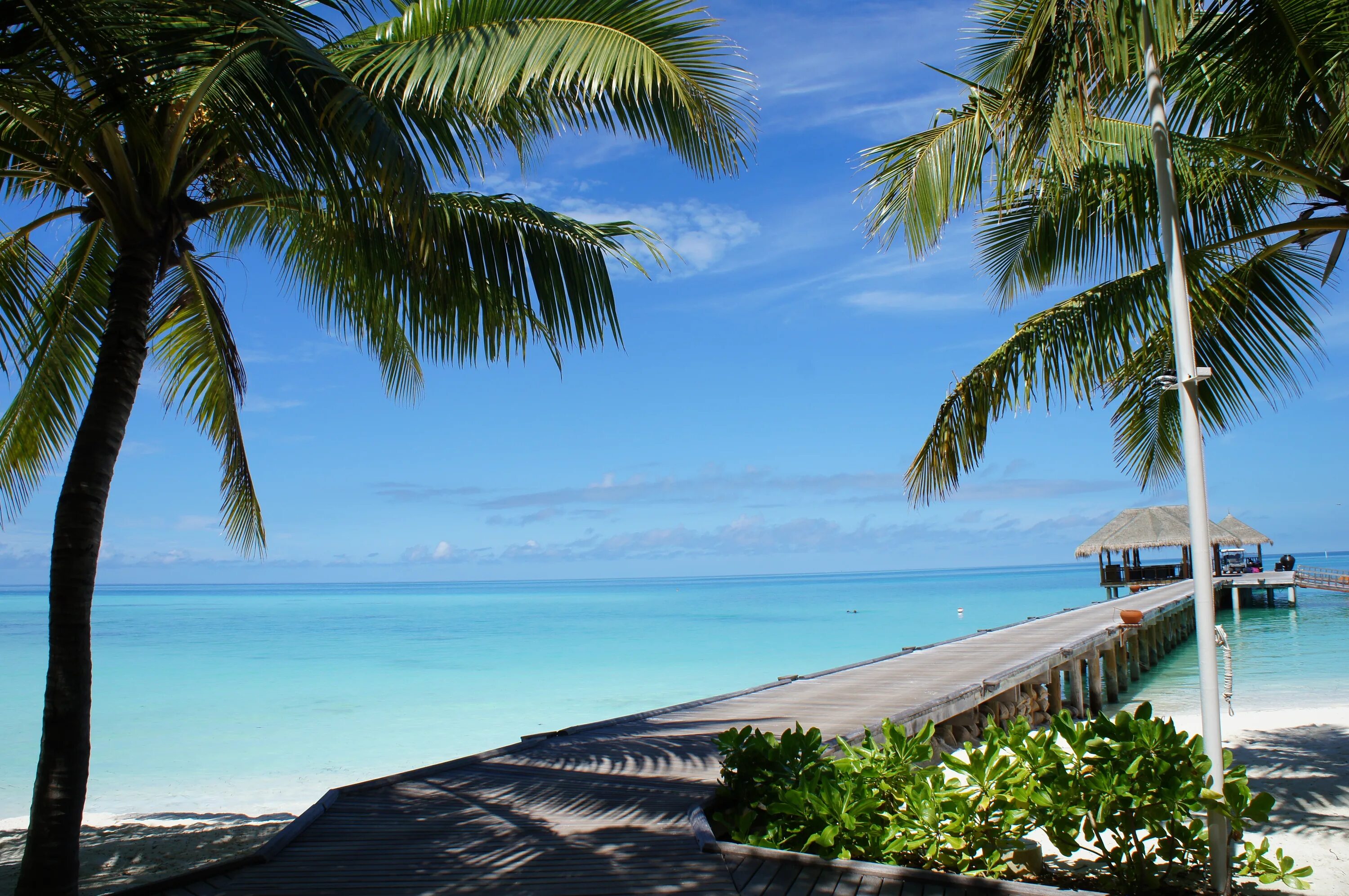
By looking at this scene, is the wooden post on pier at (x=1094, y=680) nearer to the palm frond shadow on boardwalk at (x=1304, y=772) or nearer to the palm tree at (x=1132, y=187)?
A: the palm frond shadow on boardwalk at (x=1304, y=772)

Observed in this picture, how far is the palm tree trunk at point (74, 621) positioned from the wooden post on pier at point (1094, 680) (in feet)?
47.4

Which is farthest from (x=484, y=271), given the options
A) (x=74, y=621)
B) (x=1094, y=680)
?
(x=1094, y=680)

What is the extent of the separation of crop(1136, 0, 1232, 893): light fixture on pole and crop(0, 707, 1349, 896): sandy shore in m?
0.91

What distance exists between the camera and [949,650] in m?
13.9

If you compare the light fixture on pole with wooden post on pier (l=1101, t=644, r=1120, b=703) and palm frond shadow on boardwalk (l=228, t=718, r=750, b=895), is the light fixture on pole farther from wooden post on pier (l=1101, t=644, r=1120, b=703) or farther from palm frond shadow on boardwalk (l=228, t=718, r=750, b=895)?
wooden post on pier (l=1101, t=644, r=1120, b=703)

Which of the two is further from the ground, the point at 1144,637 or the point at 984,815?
the point at 984,815

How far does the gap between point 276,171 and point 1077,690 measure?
1383cm

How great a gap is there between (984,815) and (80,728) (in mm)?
4017

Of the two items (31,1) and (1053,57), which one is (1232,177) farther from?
(31,1)

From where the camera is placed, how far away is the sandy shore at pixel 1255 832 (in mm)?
5289

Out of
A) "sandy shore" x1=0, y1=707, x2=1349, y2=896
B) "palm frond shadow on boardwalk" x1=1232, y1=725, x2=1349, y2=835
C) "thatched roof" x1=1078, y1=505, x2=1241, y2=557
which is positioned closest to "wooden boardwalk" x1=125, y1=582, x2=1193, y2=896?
"sandy shore" x1=0, y1=707, x2=1349, y2=896

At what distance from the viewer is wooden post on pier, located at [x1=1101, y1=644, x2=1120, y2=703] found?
16234 millimetres

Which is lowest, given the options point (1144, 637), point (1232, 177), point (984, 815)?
point (1144, 637)

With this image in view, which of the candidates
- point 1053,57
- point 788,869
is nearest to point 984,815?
point 788,869
